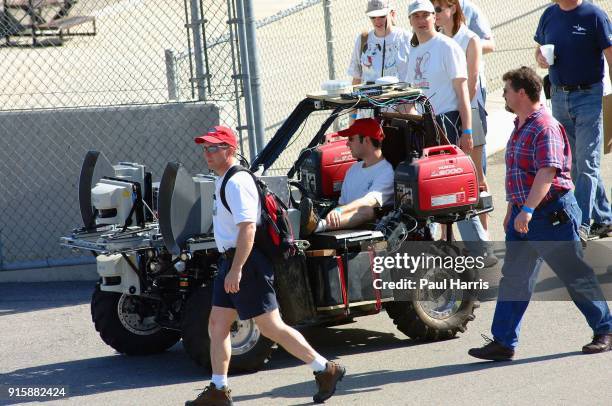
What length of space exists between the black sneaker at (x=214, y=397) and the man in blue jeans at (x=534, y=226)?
5.05 ft

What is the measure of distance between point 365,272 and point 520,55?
32.0ft

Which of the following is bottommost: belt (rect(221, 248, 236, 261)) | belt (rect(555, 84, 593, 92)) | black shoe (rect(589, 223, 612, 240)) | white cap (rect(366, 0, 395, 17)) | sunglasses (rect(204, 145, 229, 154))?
black shoe (rect(589, 223, 612, 240))

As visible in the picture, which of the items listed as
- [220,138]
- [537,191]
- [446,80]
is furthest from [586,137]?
[220,138]

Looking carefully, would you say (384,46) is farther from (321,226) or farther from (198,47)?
(321,226)

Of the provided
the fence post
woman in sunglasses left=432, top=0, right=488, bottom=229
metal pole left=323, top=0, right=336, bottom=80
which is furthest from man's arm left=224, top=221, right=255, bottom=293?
metal pole left=323, top=0, right=336, bottom=80

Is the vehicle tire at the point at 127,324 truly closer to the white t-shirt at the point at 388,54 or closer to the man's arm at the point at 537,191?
the man's arm at the point at 537,191

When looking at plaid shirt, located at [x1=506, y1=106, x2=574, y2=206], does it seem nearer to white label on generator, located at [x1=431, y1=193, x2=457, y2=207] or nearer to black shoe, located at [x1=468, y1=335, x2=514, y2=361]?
white label on generator, located at [x1=431, y1=193, x2=457, y2=207]

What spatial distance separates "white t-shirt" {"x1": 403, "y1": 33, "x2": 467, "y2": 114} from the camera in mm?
7941

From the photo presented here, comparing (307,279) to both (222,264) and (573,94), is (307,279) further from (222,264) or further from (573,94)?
(573,94)

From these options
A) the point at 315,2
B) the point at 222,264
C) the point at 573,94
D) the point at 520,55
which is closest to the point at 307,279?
the point at 222,264

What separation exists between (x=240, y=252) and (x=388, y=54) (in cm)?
388

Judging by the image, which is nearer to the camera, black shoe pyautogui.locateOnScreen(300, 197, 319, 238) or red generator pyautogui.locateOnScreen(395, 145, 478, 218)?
black shoe pyautogui.locateOnScreen(300, 197, 319, 238)

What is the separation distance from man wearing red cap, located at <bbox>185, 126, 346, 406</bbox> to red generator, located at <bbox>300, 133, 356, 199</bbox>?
2.17 metres

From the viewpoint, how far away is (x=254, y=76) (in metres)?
9.07
